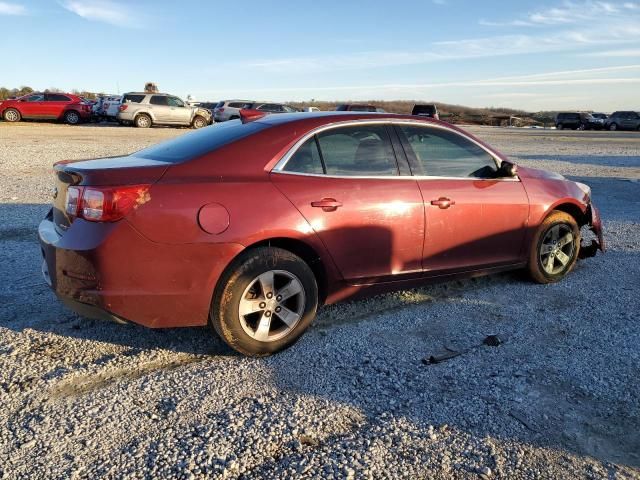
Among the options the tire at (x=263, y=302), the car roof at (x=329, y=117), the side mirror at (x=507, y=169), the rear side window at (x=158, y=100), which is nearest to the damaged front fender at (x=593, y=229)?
the side mirror at (x=507, y=169)

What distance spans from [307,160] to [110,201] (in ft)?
4.48

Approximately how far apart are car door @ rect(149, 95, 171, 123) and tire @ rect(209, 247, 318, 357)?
28.6 meters

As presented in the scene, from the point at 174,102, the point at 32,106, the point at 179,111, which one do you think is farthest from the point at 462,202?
the point at 32,106

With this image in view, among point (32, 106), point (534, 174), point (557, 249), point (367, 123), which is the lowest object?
point (557, 249)

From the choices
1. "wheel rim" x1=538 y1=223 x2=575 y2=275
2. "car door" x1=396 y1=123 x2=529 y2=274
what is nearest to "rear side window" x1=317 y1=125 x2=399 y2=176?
"car door" x1=396 y1=123 x2=529 y2=274

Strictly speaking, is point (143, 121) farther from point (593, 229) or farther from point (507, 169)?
point (507, 169)

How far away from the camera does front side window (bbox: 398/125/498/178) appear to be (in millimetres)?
4414

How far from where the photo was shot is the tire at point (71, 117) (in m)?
32.1

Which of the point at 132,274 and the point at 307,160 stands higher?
the point at 307,160

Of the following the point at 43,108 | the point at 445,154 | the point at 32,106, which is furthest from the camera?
the point at 43,108

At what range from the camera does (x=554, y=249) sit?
17.3 ft

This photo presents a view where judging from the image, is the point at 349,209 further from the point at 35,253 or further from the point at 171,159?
the point at 35,253

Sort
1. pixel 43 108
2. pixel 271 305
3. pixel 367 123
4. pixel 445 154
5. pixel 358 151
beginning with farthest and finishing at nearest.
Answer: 1. pixel 43 108
2. pixel 445 154
3. pixel 367 123
4. pixel 358 151
5. pixel 271 305

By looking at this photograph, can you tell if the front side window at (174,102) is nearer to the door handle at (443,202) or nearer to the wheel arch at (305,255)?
the door handle at (443,202)
